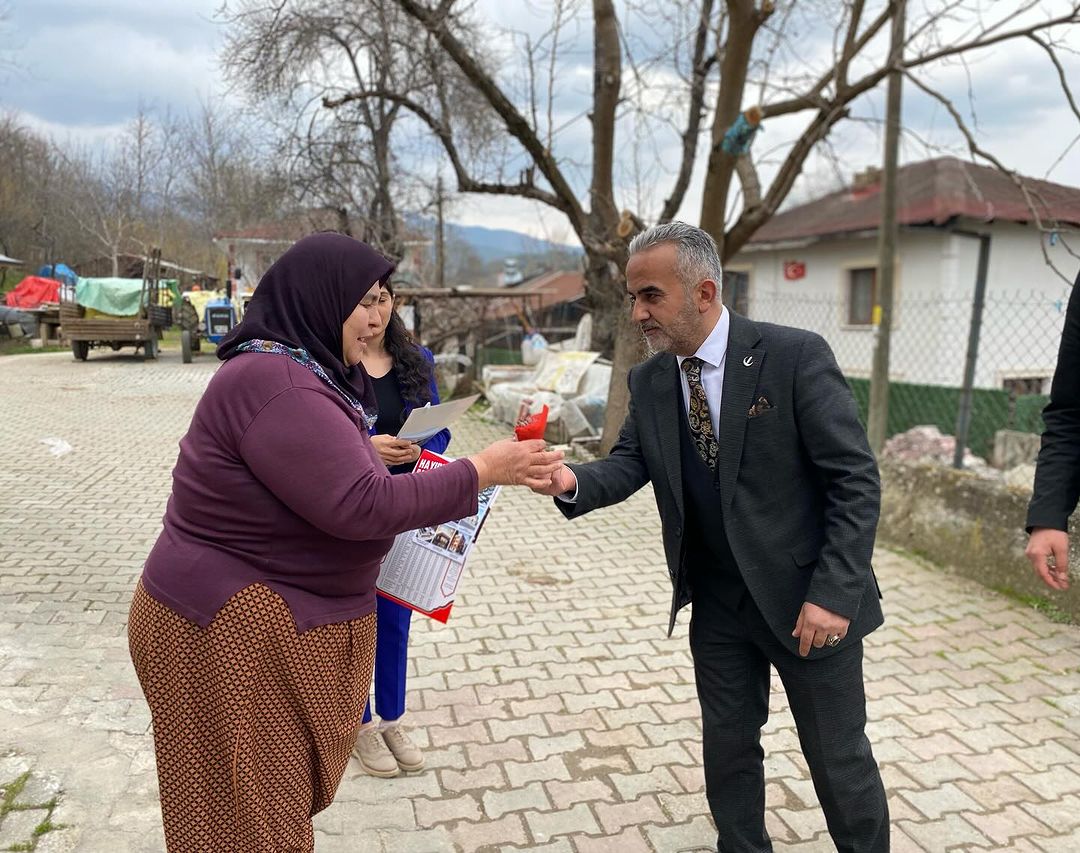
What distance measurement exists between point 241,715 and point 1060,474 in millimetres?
2202

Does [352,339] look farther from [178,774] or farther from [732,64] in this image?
[732,64]

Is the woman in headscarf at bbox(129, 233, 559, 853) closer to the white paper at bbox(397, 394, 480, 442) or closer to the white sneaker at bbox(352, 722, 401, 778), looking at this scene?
the white paper at bbox(397, 394, 480, 442)

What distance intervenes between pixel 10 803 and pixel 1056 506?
347cm

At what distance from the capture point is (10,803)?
9.39ft

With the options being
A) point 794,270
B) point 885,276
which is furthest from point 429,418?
point 794,270

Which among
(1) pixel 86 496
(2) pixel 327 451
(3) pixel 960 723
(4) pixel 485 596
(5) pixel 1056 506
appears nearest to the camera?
(2) pixel 327 451

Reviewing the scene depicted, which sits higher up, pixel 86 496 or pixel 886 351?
pixel 886 351

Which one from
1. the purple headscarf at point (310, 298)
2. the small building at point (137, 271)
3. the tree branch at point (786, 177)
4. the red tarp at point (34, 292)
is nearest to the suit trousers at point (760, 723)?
the purple headscarf at point (310, 298)

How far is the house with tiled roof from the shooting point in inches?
591

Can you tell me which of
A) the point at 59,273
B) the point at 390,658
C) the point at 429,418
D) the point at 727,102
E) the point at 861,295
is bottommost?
the point at 390,658

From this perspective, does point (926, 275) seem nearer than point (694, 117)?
No

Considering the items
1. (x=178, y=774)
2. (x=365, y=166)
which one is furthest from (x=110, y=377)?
(x=178, y=774)

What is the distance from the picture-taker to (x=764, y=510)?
88.5 inches

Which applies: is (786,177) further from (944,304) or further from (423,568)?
(944,304)
